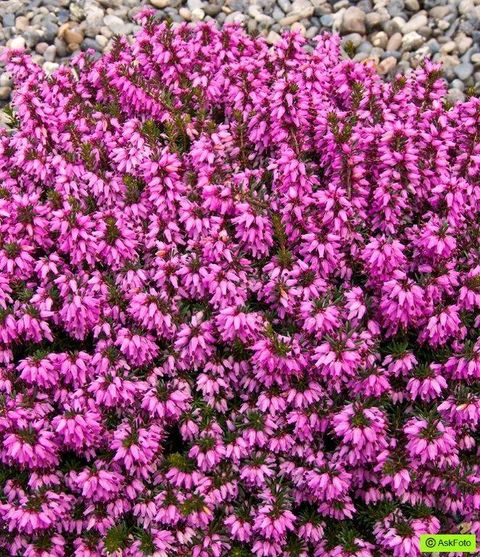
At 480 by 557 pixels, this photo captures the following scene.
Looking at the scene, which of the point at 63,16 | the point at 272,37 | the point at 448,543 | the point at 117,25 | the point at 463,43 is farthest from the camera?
the point at 63,16

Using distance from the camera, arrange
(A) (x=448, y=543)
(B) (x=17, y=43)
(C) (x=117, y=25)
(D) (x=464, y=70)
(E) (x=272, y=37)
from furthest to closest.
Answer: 1. (C) (x=117, y=25)
2. (B) (x=17, y=43)
3. (E) (x=272, y=37)
4. (D) (x=464, y=70)
5. (A) (x=448, y=543)

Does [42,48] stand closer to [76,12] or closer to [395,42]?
[76,12]

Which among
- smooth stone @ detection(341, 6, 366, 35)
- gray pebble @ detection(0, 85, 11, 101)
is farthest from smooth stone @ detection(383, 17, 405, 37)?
gray pebble @ detection(0, 85, 11, 101)

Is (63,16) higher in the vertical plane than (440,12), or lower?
lower

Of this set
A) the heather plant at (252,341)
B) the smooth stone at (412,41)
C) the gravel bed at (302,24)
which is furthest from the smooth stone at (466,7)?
the heather plant at (252,341)

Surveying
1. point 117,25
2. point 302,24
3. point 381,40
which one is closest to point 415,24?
point 381,40

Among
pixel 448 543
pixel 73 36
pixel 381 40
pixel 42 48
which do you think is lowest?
pixel 448 543
